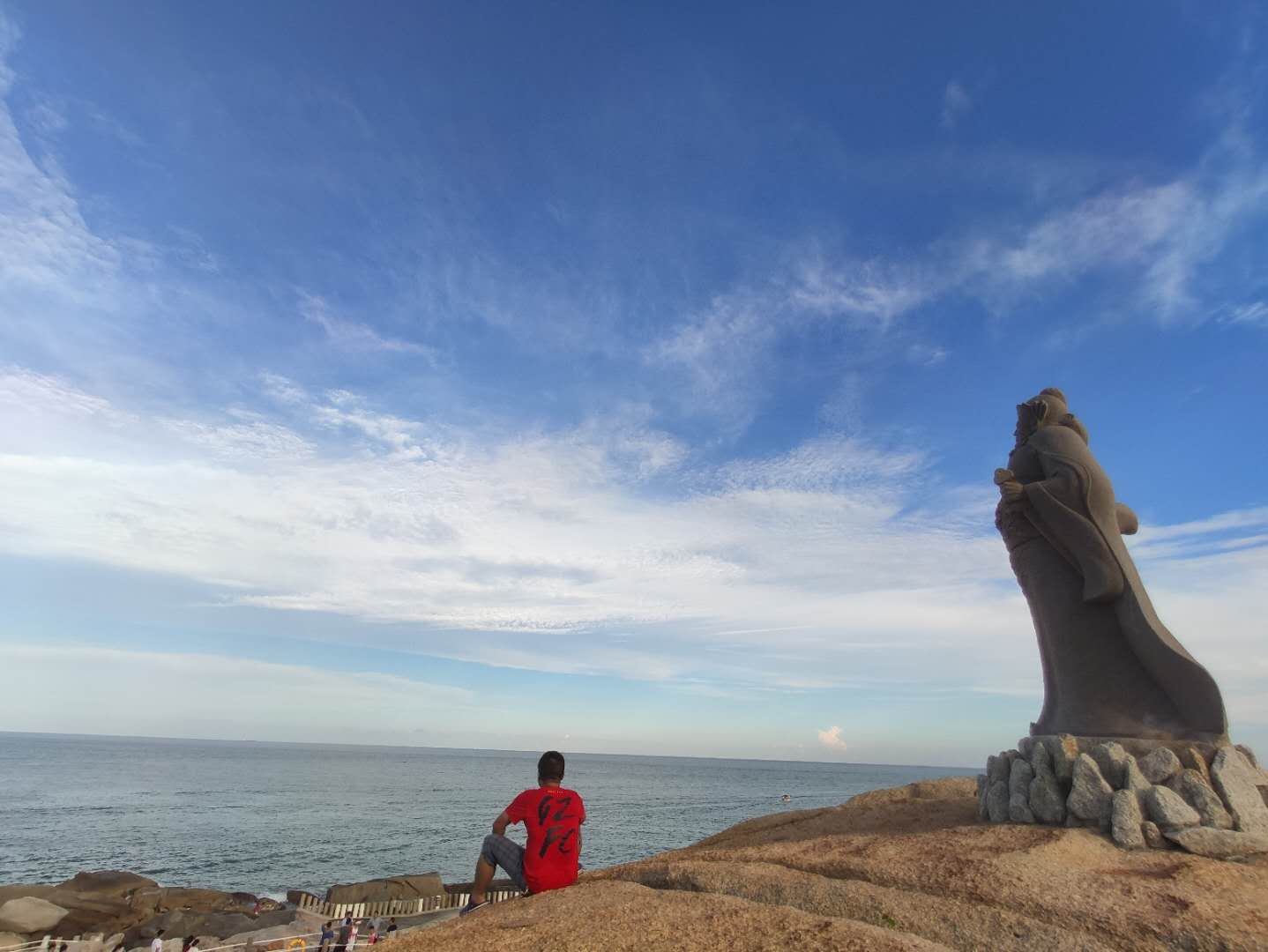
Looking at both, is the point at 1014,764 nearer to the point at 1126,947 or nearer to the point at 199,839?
the point at 1126,947

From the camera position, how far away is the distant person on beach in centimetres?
611

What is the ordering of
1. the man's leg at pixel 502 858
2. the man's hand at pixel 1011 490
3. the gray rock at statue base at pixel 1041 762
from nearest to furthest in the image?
the man's leg at pixel 502 858
the gray rock at statue base at pixel 1041 762
the man's hand at pixel 1011 490

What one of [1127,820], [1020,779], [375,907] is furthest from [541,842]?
[375,907]

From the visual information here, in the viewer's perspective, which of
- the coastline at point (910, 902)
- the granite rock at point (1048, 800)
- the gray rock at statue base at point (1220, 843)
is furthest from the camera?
the granite rock at point (1048, 800)

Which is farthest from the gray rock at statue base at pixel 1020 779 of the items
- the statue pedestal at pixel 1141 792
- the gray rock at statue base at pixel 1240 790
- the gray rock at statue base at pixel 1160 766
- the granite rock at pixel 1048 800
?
the gray rock at statue base at pixel 1240 790

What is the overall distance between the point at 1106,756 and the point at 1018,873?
2.91m

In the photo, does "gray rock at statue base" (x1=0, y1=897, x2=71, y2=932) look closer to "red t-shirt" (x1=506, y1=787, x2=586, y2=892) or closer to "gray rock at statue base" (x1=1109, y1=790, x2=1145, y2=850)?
"red t-shirt" (x1=506, y1=787, x2=586, y2=892)

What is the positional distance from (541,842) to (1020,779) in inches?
247

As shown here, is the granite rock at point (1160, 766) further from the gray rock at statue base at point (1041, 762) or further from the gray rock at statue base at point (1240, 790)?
the gray rock at statue base at point (1041, 762)

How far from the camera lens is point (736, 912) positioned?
5.47 m

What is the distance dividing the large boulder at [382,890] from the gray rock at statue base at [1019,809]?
2184cm

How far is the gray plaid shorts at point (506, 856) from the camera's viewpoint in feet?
21.0

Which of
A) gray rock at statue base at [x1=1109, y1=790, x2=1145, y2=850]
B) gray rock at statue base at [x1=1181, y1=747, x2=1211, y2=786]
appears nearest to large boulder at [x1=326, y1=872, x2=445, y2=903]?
gray rock at statue base at [x1=1109, y1=790, x2=1145, y2=850]

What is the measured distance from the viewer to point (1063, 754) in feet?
29.1
